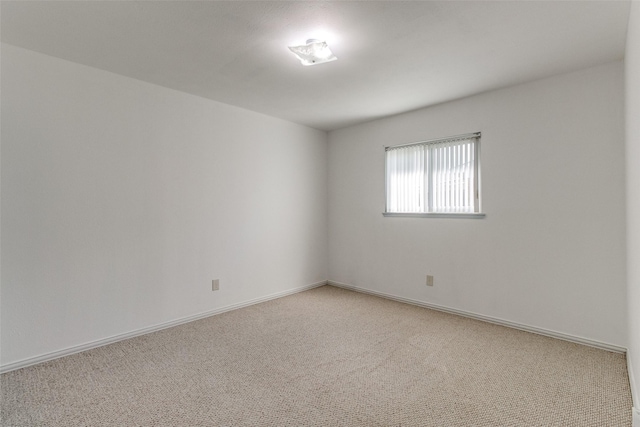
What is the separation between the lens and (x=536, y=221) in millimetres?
2943

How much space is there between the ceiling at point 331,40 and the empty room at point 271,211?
2cm

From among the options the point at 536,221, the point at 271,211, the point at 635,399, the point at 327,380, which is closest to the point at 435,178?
the point at 536,221

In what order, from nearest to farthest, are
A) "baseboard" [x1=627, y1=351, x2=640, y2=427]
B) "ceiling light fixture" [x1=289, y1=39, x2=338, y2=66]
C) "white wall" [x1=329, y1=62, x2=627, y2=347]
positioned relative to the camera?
"baseboard" [x1=627, y1=351, x2=640, y2=427], "ceiling light fixture" [x1=289, y1=39, x2=338, y2=66], "white wall" [x1=329, y1=62, x2=627, y2=347]

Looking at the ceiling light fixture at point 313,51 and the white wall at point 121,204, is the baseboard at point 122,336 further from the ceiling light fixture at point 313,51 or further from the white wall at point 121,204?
the ceiling light fixture at point 313,51

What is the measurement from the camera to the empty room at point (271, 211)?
1.92m

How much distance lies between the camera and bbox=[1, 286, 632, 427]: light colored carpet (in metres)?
1.76

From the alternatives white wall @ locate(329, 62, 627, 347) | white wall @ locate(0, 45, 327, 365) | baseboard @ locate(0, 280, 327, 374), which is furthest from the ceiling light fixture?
baseboard @ locate(0, 280, 327, 374)

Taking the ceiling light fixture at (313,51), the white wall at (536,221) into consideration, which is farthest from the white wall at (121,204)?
→ the white wall at (536,221)

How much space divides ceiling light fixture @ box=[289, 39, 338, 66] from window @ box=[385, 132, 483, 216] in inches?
76.6

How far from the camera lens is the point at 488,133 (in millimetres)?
3248

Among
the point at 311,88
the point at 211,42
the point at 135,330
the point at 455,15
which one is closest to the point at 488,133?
the point at 455,15

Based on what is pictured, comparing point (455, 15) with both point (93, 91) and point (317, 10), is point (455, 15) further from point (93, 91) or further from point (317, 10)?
point (93, 91)

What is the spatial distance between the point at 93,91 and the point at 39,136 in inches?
22.4

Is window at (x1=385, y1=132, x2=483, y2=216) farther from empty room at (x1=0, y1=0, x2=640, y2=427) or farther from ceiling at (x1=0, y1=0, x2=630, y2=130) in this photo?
ceiling at (x1=0, y1=0, x2=630, y2=130)
